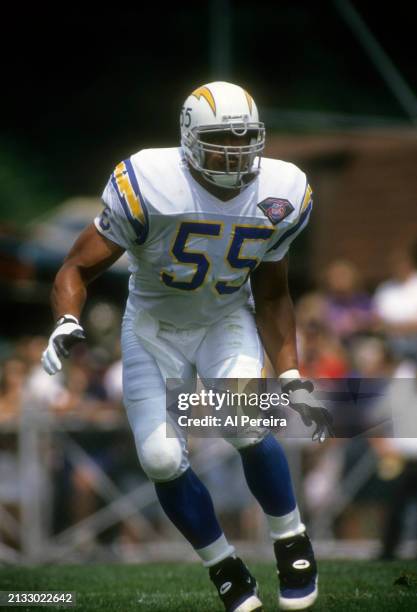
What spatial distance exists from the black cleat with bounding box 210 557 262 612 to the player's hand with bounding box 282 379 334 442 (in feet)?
1.79

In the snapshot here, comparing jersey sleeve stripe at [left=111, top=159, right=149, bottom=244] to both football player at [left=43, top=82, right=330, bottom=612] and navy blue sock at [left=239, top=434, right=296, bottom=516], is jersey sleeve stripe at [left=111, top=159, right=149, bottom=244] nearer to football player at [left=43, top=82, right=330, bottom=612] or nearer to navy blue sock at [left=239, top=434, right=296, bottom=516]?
football player at [left=43, top=82, right=330, bottom=612]

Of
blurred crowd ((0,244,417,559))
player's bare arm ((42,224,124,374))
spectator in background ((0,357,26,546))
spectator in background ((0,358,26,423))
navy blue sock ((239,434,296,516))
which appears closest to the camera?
player's bare arm ((42,224,124,374))

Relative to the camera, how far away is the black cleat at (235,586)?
452 centimetres

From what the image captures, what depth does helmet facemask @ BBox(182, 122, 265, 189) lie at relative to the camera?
4570mm

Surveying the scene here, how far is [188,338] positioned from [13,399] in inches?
171

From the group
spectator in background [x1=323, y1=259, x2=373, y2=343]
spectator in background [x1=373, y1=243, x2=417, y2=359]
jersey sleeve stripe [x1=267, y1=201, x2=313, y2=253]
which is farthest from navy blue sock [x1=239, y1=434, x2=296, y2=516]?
spectator in background [x1=323, y1=259, x2=373, y2=343]

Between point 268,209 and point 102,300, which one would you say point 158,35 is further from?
point 268,209

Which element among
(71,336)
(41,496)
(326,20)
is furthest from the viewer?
(326,20)

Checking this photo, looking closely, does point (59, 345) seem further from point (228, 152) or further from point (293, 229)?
point (293, 229)

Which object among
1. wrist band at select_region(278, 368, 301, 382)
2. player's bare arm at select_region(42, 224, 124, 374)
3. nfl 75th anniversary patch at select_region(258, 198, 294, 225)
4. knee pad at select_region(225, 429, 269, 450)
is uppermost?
nfl 75th anniversary patch at select_region(258, 198, 294, 225)

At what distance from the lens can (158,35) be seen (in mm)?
16047

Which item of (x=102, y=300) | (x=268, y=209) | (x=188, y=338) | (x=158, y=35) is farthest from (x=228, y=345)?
(x=158, y=35)

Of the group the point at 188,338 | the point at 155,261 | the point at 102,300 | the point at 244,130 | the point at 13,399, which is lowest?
the point at 102,300

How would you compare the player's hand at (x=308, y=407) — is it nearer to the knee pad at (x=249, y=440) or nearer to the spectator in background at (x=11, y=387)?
the knee pad at (x=249, y=440)
